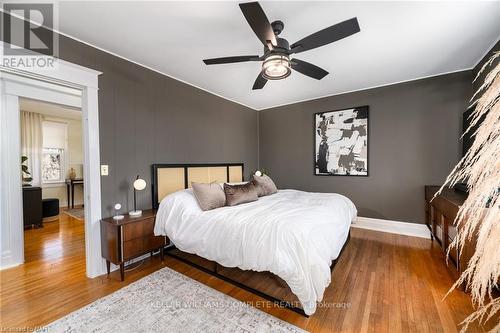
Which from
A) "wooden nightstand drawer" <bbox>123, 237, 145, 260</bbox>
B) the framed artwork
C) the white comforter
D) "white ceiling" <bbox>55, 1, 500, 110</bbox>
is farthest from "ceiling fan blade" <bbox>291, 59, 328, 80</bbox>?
"wooden nightstand drawer" <bbox>123, 237, 145, 260</bbox>

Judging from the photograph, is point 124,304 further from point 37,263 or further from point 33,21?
point 33,21

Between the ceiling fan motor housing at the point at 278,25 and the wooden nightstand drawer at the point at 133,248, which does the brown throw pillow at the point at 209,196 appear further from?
the ceiling fan motor housing at the point at 278,25

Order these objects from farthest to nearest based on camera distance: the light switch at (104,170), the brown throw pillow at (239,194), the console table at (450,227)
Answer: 1. the brown throw pillow at (239,194)
2. the light switch at (104,170)
3. the console table at (450,227)

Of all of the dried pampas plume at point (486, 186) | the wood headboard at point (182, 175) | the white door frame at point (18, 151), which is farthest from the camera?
the wood headboard at point (182, 175)

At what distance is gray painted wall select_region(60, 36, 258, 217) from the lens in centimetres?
259

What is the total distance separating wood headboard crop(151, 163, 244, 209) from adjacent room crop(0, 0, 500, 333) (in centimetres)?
4

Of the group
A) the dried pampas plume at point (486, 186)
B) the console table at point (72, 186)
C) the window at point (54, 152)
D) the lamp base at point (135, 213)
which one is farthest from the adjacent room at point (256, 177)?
the window at point (54, 152)

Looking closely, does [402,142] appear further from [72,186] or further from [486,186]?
[72,186]

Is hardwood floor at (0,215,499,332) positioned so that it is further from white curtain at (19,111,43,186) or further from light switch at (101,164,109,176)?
white curtain at (19,111,43,186)

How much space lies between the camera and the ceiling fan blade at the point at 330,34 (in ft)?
5.37

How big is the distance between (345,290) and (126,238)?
2.40 m

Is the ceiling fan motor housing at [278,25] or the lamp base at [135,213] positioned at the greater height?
the ceiling fan motor housing at [278,25]

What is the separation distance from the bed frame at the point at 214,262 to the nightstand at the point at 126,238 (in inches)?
18.0

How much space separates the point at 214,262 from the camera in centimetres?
252
